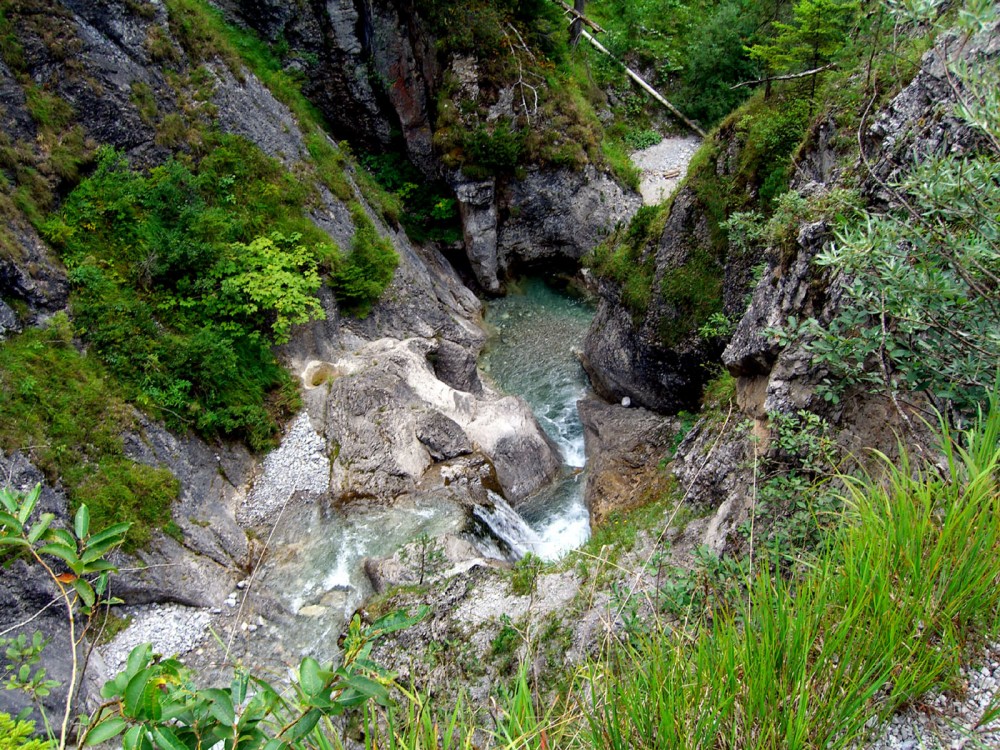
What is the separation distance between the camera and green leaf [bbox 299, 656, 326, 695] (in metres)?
1.88

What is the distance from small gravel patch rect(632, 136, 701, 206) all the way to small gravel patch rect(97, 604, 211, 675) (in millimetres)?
18498

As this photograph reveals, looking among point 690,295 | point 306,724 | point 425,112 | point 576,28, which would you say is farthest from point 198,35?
point 306,724

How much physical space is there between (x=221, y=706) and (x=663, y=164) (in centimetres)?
2509

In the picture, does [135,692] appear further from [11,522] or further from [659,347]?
[659,347]

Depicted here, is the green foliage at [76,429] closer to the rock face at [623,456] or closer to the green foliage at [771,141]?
the rock face at [623,456]

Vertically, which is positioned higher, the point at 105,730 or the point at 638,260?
the point at 105,730

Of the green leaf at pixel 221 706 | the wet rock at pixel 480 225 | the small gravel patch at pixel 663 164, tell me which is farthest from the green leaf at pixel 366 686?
the small gravel patch at pixel 663 164

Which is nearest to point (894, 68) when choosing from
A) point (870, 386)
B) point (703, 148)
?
point (870, 386)

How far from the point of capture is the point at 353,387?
12.8 m

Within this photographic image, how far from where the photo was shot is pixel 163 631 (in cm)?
902

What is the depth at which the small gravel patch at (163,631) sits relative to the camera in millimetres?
8680

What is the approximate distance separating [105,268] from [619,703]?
12847 mm

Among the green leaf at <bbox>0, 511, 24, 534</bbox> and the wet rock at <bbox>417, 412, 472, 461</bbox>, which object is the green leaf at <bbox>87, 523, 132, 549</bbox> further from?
the wet rock at <bbox>417, 412, 472, 461</bbox>

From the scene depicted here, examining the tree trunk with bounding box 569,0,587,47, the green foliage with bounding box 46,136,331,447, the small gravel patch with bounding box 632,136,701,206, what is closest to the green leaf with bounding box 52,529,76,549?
the green foliage with bounding box 46,136,331,447
